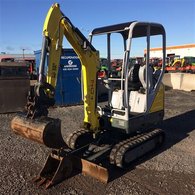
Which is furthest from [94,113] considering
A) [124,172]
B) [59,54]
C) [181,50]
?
[181,50]

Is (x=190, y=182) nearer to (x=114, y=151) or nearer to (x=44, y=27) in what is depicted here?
(x=114, y=151)

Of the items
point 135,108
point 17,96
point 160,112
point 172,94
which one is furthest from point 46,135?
point 172,94

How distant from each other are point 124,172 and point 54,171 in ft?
4.30

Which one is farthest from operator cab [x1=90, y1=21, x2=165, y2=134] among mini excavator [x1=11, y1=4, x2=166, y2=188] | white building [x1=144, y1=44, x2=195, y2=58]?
white building [x1=144, y1=44, x2=195, y2=58]

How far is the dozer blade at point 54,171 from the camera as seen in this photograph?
5.03 meters

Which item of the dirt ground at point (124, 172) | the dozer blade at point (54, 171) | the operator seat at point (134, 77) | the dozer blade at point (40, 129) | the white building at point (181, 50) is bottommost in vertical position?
the dirt ground at point (124, 172)

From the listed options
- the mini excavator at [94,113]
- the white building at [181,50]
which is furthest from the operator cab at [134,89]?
the white building at [181,50]

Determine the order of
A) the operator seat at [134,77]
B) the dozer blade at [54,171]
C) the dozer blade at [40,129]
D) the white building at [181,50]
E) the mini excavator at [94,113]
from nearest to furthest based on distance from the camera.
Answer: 1. the dozer blade at [40,129]
2. the mini excavator at [94,113]
3. the dozer blade at [54,171]
4. the operator seat at [134,77]
5. the white building at [181,50]

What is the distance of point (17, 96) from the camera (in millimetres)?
11133

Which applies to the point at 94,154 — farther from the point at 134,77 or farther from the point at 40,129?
the point at 134,77

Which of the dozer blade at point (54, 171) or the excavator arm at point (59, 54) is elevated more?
the excavator arm at point (59, 54)

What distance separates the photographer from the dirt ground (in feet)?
16.0

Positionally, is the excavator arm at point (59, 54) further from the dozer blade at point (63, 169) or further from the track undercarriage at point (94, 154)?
the dozer blade at point (63, 169)

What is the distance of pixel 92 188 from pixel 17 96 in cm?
706
